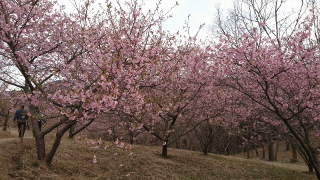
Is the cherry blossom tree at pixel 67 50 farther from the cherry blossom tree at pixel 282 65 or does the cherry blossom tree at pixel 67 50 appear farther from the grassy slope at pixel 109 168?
the cherry blossom tree at pixel 282 65

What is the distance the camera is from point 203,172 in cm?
861

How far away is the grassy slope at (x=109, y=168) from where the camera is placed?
5746 mm

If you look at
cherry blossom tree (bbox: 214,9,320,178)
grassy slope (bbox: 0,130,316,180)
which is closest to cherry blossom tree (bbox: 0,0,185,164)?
grassy slope (bbox: 0,130,316,180)

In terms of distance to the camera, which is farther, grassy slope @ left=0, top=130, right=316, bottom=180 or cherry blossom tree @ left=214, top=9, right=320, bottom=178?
cherry blossom tree @ left=214, top=9, right=320, bottom=178

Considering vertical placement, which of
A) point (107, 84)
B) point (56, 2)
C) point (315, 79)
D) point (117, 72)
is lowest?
point (107, 84)

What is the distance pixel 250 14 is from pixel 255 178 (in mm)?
8131

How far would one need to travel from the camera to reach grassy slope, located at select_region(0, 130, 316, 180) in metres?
5.75

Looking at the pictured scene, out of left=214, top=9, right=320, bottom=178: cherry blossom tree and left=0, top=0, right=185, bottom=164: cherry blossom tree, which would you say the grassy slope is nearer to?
left=0, top=0, right=185, bottom=164: cherry blossom tree

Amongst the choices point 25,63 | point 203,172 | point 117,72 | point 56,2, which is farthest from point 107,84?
point 203,172

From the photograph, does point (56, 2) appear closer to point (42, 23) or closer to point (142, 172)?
point (42, 23)

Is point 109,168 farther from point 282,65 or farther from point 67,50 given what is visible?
point 282,65

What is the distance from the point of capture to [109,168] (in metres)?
7.25

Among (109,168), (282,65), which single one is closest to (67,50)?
(109,168)

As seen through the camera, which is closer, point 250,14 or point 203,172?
point 203,172
